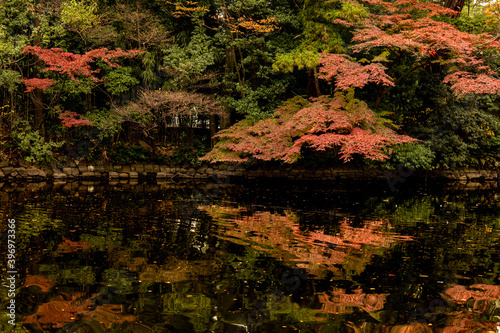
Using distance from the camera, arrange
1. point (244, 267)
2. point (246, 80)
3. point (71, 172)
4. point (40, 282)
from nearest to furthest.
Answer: point (40, 282) → point (244, 267) → point (71, 172) → point (246, 80)

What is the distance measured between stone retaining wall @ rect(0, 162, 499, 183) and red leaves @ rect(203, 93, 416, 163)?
213 centimetres

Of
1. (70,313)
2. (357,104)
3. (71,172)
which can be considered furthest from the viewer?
(71,172)

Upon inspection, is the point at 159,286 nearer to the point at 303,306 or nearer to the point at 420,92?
the point at 303,306

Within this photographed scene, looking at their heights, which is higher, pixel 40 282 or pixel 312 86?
pixel 312 86

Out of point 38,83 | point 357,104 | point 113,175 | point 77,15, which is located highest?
point 77,15

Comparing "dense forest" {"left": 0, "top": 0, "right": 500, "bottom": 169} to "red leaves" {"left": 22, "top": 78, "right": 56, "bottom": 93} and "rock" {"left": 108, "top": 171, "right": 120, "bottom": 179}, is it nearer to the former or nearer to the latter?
"red leaves" {"left": 22, "top": 78, "right": 56, "bottom": 93}

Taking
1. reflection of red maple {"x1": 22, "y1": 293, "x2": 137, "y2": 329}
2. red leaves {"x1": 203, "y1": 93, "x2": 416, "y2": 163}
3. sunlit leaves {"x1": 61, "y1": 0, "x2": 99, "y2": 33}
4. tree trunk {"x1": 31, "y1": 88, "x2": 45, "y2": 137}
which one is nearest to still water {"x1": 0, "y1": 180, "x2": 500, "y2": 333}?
reflection of red maple {"x1": 22, "y1": 293, "x2": 137, "y2": 329}

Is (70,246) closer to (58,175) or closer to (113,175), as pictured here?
(58,175)

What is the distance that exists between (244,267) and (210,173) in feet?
35.2

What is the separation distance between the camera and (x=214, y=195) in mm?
11438

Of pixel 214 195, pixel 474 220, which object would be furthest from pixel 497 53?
pixel 214 195

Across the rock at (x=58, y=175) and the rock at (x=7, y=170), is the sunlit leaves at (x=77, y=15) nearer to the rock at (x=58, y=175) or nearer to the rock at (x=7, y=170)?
the rock at (x=58, y=175)

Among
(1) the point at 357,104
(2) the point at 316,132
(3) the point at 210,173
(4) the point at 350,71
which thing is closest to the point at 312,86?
(1) the point at 357,104

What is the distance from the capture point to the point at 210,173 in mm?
15609
